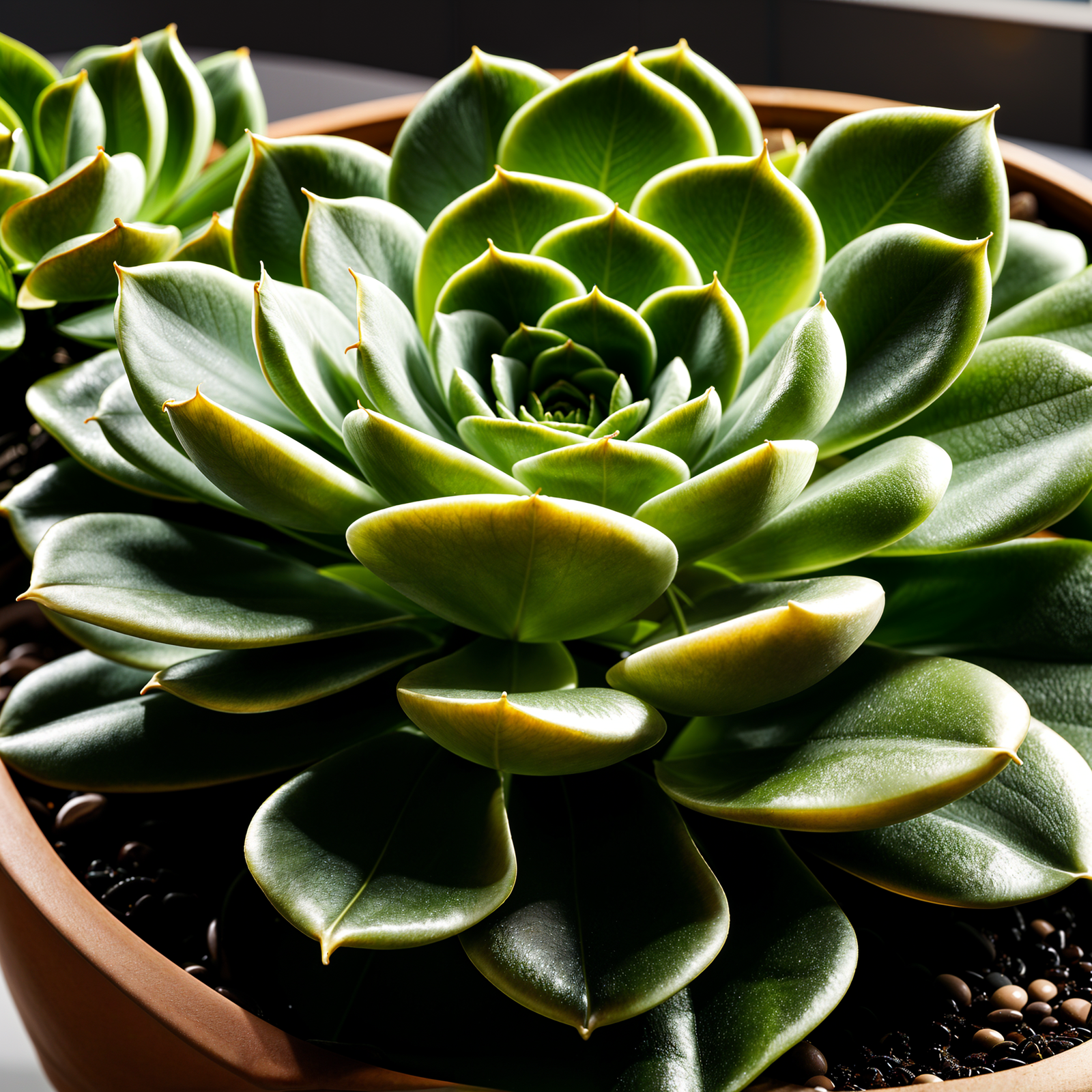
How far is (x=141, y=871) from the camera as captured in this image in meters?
0.55

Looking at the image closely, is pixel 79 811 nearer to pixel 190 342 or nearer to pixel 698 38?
pixel 190 342

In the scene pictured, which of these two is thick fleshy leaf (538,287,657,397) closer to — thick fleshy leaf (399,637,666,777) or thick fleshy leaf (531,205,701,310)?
thick fleshy leaf (531,205,701,310)

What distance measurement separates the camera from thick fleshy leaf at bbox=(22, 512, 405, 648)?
0.46m

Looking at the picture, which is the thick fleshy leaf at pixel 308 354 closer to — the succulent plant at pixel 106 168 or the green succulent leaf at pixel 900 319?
the succulent plant at pixel 106 168

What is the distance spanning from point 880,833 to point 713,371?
0.22 meters

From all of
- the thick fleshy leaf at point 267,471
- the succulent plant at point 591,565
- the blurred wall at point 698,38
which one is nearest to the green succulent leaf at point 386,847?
the succulent plant at point 591,565

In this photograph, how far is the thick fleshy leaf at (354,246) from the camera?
552 millimetres

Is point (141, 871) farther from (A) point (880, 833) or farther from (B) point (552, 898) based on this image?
(A) point (880, 833)

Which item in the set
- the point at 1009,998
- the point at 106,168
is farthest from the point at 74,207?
the point at 1009,998

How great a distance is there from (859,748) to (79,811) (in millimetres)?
379

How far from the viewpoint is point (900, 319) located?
516 millimetres

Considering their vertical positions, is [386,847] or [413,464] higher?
[413,464]

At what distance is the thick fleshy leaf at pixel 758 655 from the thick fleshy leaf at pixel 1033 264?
0.95 ft

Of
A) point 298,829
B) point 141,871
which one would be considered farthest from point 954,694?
point 141,871
